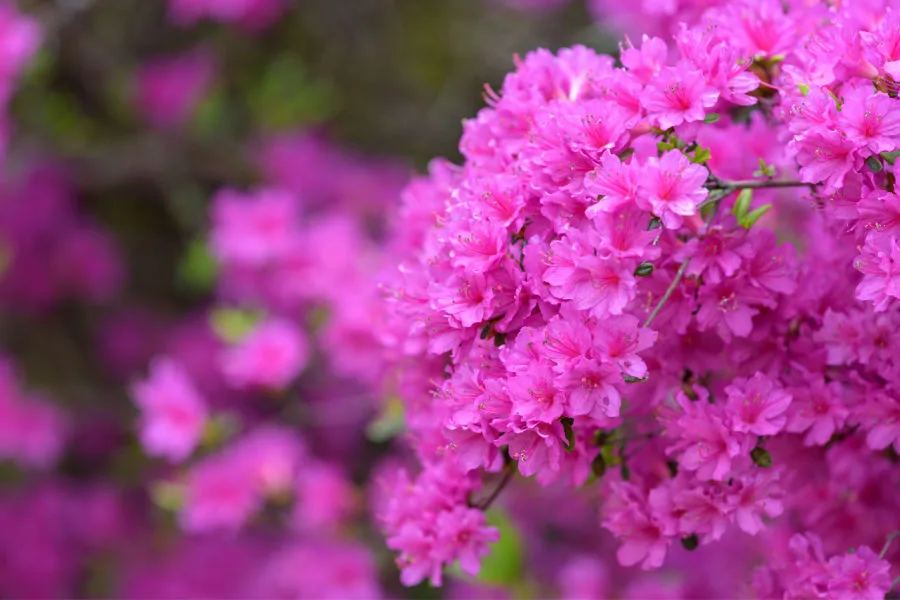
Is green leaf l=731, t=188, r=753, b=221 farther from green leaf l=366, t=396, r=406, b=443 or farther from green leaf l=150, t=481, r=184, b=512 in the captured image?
green leaf l=150, t=481, r=184, b=512

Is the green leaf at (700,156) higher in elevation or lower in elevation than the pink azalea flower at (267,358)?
higher

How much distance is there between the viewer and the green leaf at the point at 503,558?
151cm

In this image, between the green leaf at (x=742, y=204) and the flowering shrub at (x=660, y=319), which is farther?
the green leaf at (x=742, y=204)

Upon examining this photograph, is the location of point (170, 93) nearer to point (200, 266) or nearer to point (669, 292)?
point (200, 266)

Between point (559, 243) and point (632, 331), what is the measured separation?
97mm

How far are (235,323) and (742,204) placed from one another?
3.72ft

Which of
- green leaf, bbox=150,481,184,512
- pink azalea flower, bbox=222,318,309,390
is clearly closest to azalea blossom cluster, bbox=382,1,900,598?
pink azalea flower, bbox=222,318,309,390

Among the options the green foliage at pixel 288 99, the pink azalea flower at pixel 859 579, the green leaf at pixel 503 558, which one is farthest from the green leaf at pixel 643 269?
the green foliage at pixel 288 99

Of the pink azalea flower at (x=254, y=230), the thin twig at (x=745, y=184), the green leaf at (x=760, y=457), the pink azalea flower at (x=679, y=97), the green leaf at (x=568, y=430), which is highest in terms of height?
the pink azalea flower at (x=679, y=97)

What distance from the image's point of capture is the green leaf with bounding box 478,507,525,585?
1.51 m

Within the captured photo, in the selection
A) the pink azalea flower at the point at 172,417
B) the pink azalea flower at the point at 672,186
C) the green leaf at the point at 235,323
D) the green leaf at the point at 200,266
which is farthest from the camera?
the green leaf at the point at 200,266

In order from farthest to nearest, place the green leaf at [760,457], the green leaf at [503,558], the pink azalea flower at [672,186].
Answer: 1. the green leaf at [503,558]
2. the green leaf at [760,457]
3. the pink azalea flower at [672,186]

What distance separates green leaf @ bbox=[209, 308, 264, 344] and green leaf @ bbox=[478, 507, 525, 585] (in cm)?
60

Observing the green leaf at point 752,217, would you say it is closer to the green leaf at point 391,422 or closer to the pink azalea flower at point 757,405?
the pink azalea flower at point 757,405
